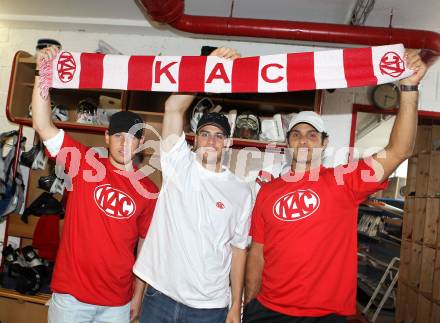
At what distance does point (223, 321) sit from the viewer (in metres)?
1.78

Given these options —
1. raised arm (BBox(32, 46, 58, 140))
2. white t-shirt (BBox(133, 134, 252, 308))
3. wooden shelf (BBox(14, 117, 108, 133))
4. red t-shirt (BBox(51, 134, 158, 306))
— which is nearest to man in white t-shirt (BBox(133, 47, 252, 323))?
white t-shirt (BBox(133, 134, 252, 308))

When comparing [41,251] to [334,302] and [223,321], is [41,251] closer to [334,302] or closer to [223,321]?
[223,321]

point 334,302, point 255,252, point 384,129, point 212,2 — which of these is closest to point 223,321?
point 255,252

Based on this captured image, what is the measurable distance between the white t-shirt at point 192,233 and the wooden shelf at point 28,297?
1468 millimetres

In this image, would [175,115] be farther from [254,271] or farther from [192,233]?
[254,271]

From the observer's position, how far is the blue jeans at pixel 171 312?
5.57 feet

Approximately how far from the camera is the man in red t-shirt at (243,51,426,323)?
1663 mm

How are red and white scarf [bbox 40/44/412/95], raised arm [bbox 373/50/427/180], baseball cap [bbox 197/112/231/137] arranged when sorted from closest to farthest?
raised arm [bbox 373/50/427/180] < red and white scarf [bbox 40/44/412/95] < baseball cap [bbox 197/112/231/137]

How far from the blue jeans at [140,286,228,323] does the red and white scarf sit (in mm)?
981

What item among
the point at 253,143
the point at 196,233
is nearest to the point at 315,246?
the point at 196,233

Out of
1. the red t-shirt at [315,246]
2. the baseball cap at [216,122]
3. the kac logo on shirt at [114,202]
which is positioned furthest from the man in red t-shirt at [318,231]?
the kac logo on shirt at [114,202]

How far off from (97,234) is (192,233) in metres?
0.46

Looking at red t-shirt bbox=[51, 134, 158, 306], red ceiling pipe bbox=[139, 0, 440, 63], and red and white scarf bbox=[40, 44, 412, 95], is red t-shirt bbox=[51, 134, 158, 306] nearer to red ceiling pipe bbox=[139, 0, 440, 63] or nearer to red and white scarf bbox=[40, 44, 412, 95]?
red and white scarf bbox=[40, 44, 412, 95]

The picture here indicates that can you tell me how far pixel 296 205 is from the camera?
1.79 meters
